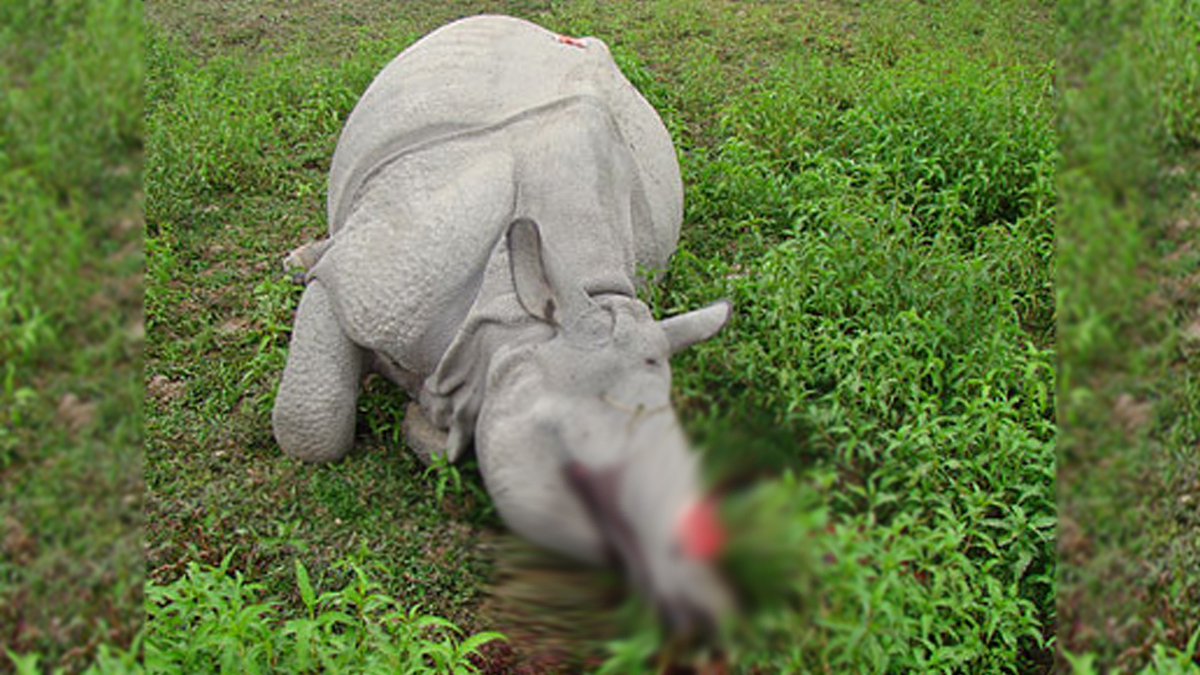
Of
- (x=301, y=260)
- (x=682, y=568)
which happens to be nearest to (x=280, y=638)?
(x=682, y=568)

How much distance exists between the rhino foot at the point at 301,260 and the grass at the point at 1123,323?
3291mm

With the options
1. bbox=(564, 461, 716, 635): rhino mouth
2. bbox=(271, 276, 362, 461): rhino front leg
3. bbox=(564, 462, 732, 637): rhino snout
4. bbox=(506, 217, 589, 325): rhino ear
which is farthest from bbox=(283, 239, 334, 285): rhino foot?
bbox=(564, 462, 732, 637): rhino snout

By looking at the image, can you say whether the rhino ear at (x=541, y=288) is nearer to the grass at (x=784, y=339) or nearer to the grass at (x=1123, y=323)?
the grass at (x=784, y=339)

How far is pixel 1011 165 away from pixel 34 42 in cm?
469

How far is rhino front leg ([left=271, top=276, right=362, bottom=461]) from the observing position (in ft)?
12.0

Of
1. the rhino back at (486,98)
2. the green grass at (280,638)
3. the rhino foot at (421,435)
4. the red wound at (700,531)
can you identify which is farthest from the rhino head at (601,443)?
the rhino back at (486,98)

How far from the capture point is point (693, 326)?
2.46 metres

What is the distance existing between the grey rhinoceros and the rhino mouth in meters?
0.02

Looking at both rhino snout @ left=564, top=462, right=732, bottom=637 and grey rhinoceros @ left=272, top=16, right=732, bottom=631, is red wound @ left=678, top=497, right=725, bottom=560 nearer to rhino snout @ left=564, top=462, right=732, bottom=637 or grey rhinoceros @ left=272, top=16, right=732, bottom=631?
rhino snout @ left=564, top=462, right=732, bottom=637

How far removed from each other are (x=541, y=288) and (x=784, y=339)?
127 cm

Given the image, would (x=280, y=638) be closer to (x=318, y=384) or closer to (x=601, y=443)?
(x=318, y=384)

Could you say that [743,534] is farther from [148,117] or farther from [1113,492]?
[148,117]

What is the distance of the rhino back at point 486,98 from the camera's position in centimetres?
373

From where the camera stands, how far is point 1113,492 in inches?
53.4
